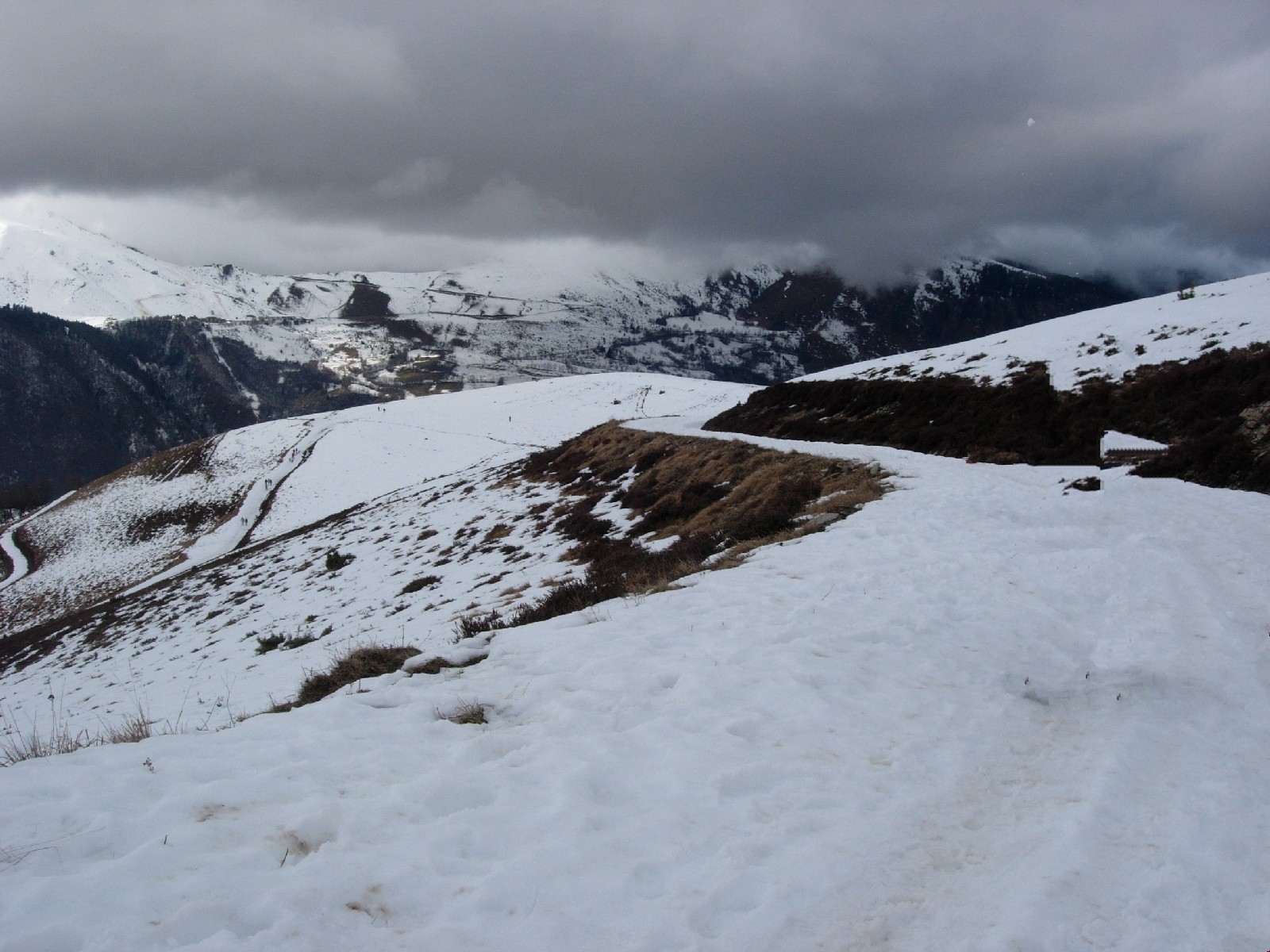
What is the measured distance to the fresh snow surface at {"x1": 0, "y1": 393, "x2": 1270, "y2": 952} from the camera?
3.46 metres

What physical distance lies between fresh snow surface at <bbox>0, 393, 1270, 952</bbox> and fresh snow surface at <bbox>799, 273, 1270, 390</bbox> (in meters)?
17.9

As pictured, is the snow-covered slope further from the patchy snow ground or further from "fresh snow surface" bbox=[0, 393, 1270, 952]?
"fresh snow surface" bbox=[0, 393, 1270, 952]

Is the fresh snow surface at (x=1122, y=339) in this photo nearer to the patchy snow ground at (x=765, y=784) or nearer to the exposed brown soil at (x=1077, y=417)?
the exposed brown soil at (x=1077, y=417)

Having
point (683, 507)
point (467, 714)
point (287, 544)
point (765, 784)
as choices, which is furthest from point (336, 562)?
point (765, 784)

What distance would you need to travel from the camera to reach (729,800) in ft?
15.1

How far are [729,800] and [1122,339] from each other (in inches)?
1126

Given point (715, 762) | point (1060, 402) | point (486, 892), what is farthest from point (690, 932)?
point (1060, 402)

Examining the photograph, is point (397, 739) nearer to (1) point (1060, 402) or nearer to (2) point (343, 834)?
(2) point (343, 834)

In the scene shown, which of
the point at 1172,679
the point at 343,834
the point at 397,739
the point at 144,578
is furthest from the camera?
the point at 144,578

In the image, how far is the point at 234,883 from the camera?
3.58 metres

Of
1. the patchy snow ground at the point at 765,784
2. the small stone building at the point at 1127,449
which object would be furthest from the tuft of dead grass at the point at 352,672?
the small stone building at the point at 1127,449

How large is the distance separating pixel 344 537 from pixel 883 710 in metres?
40.6

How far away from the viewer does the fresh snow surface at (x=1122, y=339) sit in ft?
69.5

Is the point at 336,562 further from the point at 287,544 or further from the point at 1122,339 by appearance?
the point at 1122,339
